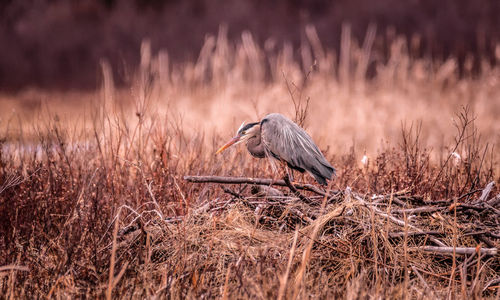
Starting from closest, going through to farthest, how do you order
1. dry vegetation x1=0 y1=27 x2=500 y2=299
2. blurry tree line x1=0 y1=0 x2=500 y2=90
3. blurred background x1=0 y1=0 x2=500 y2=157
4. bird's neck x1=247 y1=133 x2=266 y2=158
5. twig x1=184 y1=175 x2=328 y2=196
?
1. dry vegetation x1=0 y1=27 x2=500 y2=299
2. twig x1=184 y1=175 x2=328 y2=196
3. bird's neck x1=247 y1=133 x2=266 y2=158
4. blurred background x1=0 y1=0 x2=500 y2=157
5. blurry tree line x1=0 y1=0 x2=500 y2=90

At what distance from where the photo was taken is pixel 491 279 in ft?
8.45

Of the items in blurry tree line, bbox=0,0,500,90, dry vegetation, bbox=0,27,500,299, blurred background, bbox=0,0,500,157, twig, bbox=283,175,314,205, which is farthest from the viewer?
blurry tree line, bbox=0,0,500,90

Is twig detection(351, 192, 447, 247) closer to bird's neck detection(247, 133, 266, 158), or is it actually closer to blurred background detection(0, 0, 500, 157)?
bird's neck detection(247, 133, 266, 158)

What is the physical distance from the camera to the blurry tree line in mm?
12594

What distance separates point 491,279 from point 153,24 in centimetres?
1514

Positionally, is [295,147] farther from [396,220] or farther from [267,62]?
[267,62]

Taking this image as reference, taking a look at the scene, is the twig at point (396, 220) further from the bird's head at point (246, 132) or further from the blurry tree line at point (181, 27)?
the blurry tree line at point (181, 27)

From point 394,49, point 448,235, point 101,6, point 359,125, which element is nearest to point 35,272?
point 448,235

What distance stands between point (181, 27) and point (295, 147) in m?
13.1

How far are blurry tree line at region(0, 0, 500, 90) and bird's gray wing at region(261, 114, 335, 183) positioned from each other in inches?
344

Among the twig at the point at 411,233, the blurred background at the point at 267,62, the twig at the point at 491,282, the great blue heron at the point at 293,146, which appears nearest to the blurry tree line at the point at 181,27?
the blurred background at the point at 267,62

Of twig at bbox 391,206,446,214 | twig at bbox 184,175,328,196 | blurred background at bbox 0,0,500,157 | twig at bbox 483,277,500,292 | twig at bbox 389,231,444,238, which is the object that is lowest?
twig at bbox 483,277,500,292

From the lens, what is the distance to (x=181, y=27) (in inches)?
616

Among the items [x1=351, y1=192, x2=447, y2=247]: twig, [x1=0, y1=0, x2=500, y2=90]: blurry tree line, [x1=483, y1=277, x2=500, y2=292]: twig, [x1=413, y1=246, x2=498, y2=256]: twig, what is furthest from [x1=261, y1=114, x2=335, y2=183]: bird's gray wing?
[x1=0, y1=0, x2=500, y2=90]: blurry tree line
